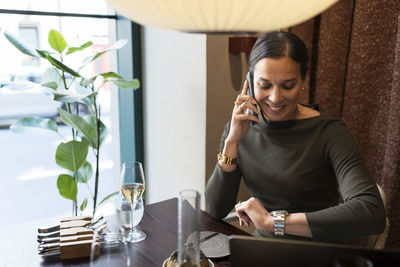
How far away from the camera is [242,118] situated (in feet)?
4.71

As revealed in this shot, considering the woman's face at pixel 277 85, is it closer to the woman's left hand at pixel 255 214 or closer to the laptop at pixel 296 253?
the woman's left hand at pixel 255 214

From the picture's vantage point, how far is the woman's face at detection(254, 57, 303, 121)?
4.36ft

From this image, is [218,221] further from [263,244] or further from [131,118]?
[131,118]

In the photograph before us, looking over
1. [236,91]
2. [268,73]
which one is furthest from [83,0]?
[268,73]

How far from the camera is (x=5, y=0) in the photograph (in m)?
1.89

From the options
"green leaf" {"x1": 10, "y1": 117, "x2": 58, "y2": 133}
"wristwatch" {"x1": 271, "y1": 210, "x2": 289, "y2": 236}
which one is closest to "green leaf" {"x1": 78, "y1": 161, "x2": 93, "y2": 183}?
"green leaf" {"x1": 10, "y1": 117, "x2": 58, "y2": 133}

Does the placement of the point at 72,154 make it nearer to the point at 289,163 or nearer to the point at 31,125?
the point at 31,125

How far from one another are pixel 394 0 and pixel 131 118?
1469 millimetres

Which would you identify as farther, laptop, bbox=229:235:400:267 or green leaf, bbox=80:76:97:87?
green leaf, bbox=80:76:97:87

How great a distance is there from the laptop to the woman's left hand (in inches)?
21.4

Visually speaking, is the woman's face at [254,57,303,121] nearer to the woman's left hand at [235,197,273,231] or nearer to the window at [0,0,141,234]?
the woman's left hand at [235,197,273,231]

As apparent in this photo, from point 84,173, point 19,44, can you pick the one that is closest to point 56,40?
point 19,44

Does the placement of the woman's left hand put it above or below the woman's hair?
below

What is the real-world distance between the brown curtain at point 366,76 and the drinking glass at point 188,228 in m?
1.26
